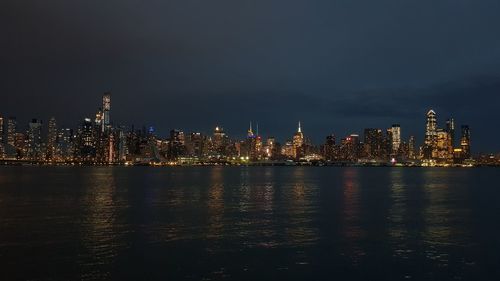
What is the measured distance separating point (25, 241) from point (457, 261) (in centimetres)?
2922

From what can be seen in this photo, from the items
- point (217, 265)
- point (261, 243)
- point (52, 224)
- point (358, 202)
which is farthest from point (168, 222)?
point (358, 202)

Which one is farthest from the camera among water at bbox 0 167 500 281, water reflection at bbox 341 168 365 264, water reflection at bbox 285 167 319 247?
water reflection at bbox 285 167 319 247

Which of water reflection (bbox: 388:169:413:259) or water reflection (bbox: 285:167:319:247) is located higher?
water reflection (bbox: 285:167:319:247)

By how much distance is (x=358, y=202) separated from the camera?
72.2 meters

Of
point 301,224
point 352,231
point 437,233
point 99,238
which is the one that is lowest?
point 437,233

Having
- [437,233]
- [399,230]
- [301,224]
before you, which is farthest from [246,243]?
→ [437,233]

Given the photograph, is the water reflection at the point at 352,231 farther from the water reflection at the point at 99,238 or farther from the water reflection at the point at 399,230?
the water reflection at the point at 99,238

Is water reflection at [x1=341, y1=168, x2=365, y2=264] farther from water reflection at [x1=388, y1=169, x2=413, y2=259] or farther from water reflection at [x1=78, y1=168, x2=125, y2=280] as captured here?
water reflection at [x1=78, y1=168, x2=125, y2=280]

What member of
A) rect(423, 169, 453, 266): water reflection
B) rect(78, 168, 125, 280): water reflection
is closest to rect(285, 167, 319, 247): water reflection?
rect(423, 169, 453, 266): water reflection

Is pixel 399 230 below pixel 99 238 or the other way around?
below

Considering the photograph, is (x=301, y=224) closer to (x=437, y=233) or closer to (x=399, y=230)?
(x=399, y=230)

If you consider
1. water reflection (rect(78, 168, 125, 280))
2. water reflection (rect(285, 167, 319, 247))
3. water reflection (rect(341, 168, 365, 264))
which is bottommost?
water reflection (rect(341, 168, 365, 264))

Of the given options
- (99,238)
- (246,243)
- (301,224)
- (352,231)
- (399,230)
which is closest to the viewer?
(246,243)

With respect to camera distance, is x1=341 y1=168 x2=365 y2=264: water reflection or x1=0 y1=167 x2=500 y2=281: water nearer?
x1=0 y1=167 x2=500 y2=281: water
